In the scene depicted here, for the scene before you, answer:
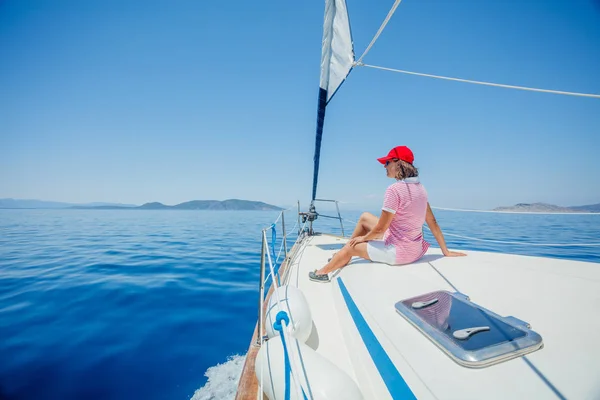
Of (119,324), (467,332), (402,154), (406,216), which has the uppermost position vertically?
(402,154)

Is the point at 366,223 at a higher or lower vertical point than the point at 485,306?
higher

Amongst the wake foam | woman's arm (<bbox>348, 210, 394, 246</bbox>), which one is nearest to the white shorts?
woman's arm (<bbox>348, 210, 394, 246</bbox>)

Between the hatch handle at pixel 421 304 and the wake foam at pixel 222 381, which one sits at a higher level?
the hatch handle at pixel 421 304

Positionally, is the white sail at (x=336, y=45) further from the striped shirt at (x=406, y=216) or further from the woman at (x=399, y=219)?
the striped shirt at (x=406, y=216)

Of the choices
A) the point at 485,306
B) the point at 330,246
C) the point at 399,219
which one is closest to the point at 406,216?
the point at 399,219

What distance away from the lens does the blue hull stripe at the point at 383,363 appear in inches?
41.3

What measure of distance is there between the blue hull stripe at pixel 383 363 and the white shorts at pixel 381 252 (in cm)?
86

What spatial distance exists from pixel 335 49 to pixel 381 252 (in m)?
2.99

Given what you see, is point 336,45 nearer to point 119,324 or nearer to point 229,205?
point 119,324

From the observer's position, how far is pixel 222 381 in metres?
2.55

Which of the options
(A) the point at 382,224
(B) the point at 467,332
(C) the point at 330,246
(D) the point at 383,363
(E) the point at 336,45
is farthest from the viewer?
(C) the point at 330,246

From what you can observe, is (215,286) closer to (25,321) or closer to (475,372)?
(25,321)

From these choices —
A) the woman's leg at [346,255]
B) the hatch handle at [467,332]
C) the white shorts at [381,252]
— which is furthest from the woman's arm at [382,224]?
the hatch handle at [467,332]

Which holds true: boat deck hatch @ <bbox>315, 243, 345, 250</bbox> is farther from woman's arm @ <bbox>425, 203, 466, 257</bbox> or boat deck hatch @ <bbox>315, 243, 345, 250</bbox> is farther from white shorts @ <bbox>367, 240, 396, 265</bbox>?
white shorts @ <bbox>367, 240, 396, 265</bbox>
